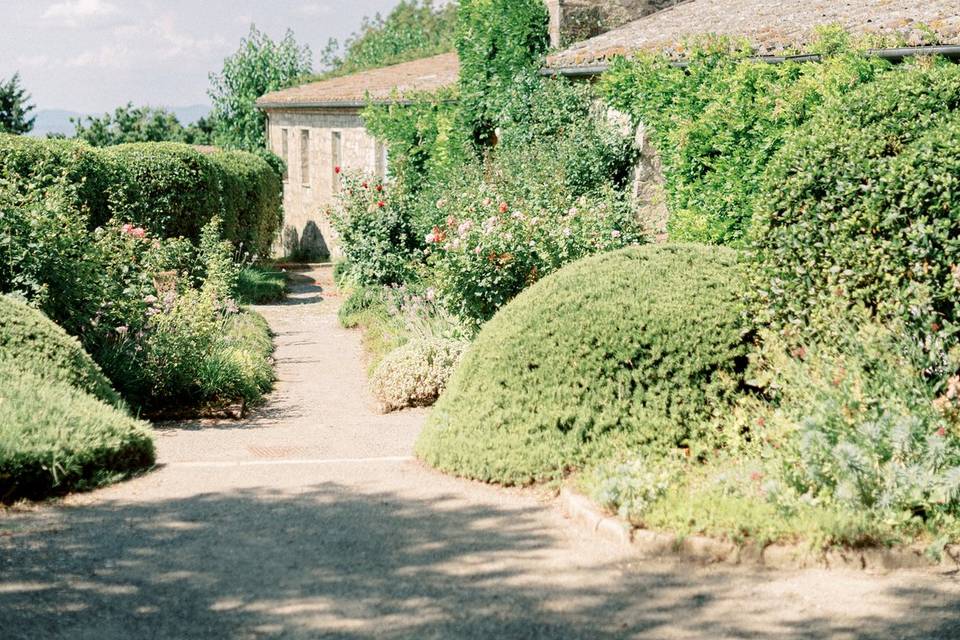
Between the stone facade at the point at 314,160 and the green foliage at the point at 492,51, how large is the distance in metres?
6.51

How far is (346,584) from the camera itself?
4855 mm

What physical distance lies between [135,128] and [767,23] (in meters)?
25.1

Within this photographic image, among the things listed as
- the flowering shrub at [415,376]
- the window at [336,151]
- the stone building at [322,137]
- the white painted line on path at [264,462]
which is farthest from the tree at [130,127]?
the white painted line on path at [264,462]

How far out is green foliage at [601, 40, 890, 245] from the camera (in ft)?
29.3

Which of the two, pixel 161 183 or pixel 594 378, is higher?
pixel 161 183

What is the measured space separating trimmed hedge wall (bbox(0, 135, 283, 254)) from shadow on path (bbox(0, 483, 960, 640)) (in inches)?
250

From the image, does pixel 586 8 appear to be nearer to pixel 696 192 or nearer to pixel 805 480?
pixel 696 192

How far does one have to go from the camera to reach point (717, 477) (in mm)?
5855

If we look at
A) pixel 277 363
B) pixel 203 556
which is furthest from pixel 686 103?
pixel 203 556

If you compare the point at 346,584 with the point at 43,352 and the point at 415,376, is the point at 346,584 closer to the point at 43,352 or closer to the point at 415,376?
the point at 43,352

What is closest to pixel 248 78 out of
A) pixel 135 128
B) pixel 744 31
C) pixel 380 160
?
pixel 135 128

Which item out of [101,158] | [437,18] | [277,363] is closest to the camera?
[277,363]

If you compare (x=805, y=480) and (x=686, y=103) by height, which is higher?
(x=686, y=103)

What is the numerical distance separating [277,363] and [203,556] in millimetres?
7915
